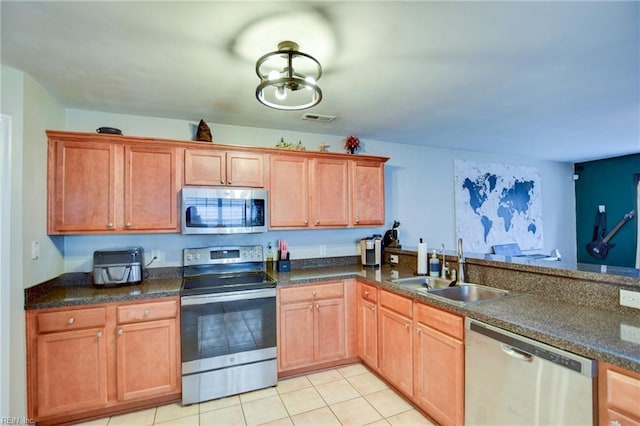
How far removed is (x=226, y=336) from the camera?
257 cm

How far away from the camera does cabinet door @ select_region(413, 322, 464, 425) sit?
194 cm

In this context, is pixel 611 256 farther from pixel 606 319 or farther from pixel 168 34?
pixel 168 34

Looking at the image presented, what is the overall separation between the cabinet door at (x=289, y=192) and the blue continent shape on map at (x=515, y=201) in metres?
3.51

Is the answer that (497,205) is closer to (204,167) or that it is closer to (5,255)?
(204,167)

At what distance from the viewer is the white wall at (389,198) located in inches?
114

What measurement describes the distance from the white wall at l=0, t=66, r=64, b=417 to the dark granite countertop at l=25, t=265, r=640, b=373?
180mm

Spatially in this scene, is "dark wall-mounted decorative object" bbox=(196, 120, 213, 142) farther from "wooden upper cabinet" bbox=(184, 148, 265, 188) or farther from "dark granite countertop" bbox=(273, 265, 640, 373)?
"dark granite countertop" bbox=(273, 265, 640, 373)

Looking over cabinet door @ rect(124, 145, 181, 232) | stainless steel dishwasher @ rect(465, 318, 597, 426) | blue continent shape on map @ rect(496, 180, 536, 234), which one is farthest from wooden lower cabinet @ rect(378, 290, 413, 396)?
blue continent shape on map @ rect(496, 180, 536, 234)

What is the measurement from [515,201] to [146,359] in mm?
5574

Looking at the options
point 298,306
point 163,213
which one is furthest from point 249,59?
point 298,306

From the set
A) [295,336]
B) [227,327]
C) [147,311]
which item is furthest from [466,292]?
[147,311]

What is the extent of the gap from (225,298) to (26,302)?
1.31 m

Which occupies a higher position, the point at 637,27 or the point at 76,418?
the point at 637,27

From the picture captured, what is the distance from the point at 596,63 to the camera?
6.70ft
